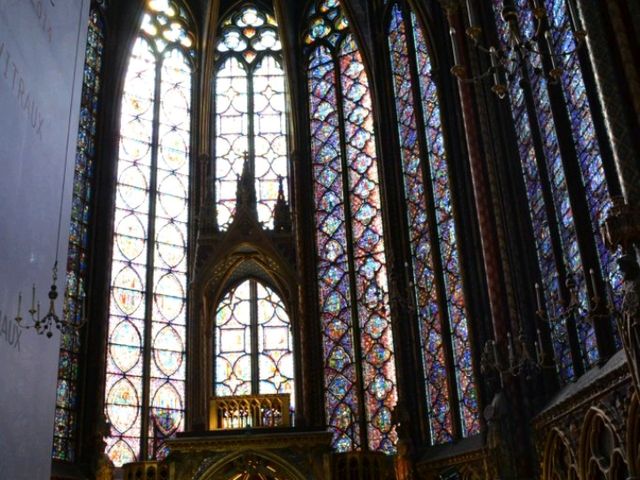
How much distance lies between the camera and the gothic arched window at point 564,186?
10852 millimetres

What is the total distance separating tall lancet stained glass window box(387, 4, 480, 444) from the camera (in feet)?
46.5

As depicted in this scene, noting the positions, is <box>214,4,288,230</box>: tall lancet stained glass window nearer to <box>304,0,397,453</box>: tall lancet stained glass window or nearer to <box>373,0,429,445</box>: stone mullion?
<box>304,0,397,453</box>: tall lancet stained glass window

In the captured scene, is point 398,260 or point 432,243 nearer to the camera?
point 432,243

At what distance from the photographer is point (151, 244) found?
16938 mm

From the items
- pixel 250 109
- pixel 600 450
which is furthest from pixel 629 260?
pixel 250 109

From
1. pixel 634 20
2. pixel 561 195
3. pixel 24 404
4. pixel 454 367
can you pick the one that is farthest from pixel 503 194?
pixel 24 404

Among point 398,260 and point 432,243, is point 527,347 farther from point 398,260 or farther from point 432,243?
point 398,260

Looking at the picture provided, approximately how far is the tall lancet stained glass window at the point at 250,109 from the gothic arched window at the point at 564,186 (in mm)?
6263

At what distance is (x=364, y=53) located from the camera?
18.2 metres

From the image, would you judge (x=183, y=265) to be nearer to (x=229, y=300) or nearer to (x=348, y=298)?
(x=229, y=300)

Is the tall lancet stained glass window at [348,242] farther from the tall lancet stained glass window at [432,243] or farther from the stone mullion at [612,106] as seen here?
the stone mullion at [612,106]

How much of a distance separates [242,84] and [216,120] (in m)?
1.11

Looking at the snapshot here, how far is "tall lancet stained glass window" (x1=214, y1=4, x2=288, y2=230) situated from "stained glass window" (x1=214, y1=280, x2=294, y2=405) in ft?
5.31

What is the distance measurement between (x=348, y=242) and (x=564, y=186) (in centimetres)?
605
